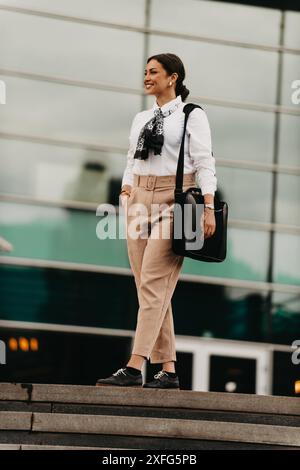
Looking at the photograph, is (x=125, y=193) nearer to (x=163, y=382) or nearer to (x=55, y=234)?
(x=163, y=382)

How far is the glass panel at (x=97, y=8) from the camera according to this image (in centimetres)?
1645

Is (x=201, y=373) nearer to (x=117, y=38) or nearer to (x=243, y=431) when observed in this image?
(x=117, y=38)

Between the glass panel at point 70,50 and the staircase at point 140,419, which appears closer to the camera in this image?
the staircase at point 140,419

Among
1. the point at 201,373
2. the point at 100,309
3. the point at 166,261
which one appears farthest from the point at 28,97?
the point at 166,261

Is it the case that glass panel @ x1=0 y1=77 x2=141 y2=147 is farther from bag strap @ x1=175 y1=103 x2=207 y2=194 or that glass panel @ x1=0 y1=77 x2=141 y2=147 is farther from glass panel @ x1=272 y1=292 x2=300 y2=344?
bag strap @ x1=175 y1=103 x2=207 y2=194

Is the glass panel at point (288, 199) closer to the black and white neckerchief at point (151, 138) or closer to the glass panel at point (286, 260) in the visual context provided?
the glass panel at point (286, 260)

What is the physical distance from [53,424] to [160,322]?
1.07 metres

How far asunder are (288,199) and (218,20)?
2594mm

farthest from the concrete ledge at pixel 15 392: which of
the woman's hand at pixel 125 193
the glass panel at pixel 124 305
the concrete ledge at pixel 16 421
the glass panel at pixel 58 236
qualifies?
the glass panel at pixel 58 236

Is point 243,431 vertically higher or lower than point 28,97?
lower

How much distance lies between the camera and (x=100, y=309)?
53.1 ft

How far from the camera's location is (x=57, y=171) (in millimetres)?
16438

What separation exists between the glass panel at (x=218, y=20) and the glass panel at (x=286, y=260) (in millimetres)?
2689

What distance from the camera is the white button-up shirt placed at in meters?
7.06
